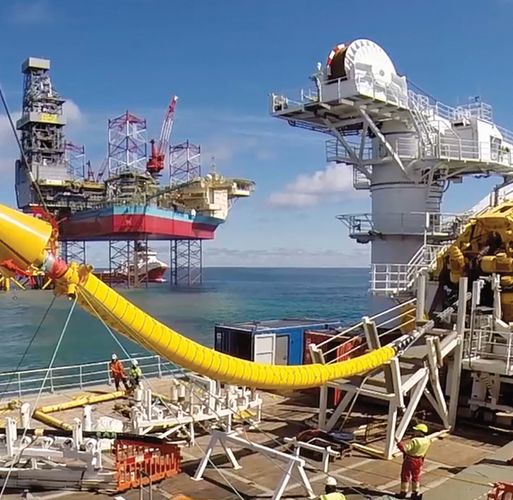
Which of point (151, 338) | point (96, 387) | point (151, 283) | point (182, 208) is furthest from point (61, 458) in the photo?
point (151, 283)

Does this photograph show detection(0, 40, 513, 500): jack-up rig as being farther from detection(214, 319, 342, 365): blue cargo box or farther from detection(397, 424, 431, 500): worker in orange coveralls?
detection(397, 424, 431, 500): worker in orange coveralls

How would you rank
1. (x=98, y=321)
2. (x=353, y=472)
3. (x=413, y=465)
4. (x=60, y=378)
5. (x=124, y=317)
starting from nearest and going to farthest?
1. (x=124, y=317)
2. (x=413, y=465)
3. (x=353, y=472)
4. (x=60, y=378)
5. (x=98, y=321)

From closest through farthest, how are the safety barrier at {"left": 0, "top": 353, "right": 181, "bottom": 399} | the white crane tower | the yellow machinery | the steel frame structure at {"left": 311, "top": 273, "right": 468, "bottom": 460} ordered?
the steel frame structure at {"left": 311, "top": 273, "right": 468, "bottom": 460}, the yellow machinery, the safety barrier at {"left": 0, "top": 353, "right": 181, "bottom": 399}, the white crane tower

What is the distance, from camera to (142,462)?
12.1 metres

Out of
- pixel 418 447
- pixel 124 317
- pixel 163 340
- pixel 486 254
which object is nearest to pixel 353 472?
pixel 418 447

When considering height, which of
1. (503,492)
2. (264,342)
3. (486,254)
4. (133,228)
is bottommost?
(503,492)

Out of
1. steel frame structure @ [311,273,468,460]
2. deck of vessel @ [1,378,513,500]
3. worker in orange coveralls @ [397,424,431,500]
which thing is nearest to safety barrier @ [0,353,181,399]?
deck of vessel @ [1,378,513,500]

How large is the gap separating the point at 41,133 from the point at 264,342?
80963 mm

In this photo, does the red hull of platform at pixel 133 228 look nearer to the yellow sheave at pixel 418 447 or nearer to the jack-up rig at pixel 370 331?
the jack-up rig at pixel 370 331

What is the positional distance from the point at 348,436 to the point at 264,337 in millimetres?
7893

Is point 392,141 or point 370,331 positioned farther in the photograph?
point 392,141

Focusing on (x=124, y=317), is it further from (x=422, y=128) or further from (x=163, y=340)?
(x=422, y=128)

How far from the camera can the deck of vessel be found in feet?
36.5

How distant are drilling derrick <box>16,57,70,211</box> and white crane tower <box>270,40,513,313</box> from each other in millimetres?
65211
